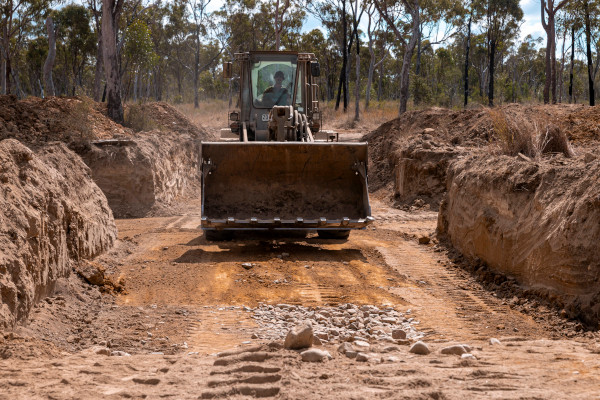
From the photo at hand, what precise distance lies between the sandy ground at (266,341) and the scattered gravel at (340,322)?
172 millimetres

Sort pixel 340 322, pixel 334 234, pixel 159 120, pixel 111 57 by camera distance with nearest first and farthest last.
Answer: pixel 340 322
pixel 334 234
pixel 111 57
pixel 159 120

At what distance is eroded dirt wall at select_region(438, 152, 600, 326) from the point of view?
18.5 feet

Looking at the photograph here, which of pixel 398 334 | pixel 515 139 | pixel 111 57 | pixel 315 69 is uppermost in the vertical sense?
pixel 111 57

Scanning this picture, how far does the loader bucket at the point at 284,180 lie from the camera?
31.4 feet

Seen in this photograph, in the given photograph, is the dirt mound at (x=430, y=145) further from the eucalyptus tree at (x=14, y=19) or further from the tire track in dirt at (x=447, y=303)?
the eucalyptus tree at (x=14, y=19)

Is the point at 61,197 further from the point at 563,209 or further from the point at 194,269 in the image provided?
the point at 563,209

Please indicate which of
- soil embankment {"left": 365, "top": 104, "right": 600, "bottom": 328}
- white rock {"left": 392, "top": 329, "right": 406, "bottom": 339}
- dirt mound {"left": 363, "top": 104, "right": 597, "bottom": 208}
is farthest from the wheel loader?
white rock {"left": 392, "top": 329, "right": 406, "bottom": 339}

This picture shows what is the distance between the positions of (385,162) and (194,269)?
11782mm

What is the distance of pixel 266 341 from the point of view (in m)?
5.09

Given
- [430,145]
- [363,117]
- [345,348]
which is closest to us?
[345,348]

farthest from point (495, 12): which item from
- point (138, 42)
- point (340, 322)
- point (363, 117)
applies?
point (340, 322)

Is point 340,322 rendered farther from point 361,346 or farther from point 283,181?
point 283,181

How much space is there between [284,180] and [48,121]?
732 centimetres

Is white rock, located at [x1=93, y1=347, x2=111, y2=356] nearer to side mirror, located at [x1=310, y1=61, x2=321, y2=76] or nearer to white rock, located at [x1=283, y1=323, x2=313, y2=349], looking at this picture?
white rock, located at [x1=283, y1=323, x2=313, y2=349]
